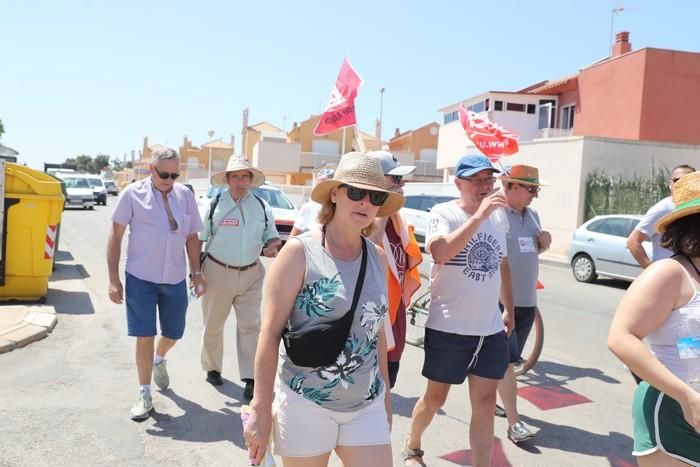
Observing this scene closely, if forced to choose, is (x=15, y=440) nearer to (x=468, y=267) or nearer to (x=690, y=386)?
(x=468, y=267)

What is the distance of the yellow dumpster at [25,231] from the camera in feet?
24.2

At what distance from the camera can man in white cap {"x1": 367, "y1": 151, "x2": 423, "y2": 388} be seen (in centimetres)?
322

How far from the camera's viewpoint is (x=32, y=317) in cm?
660

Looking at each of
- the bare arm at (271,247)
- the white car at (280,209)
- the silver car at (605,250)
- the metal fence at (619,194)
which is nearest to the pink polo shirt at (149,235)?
the bare arm at (271,247)

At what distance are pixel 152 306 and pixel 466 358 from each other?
2.30 m

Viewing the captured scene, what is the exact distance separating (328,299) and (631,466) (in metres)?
2.71

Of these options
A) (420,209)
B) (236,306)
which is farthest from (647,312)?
(420,209)

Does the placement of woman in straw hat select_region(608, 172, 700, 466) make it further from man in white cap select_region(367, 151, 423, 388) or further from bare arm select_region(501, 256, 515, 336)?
bare arm select_region(501, 256, 515, 336)

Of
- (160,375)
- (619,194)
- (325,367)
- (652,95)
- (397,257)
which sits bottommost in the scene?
(160,375)

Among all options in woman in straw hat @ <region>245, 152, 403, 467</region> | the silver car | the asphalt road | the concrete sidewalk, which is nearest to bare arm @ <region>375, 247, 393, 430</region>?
woman in straw hat @ <region>245, 152, 403, 467</region>

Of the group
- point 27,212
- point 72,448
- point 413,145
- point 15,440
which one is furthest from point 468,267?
point 413,145

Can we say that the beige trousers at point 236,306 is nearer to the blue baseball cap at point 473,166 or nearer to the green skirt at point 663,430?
the blue baseball cap at point 473,166

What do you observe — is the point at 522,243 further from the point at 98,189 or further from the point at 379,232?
the point at 98,189

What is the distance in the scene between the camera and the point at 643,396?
2.25m
